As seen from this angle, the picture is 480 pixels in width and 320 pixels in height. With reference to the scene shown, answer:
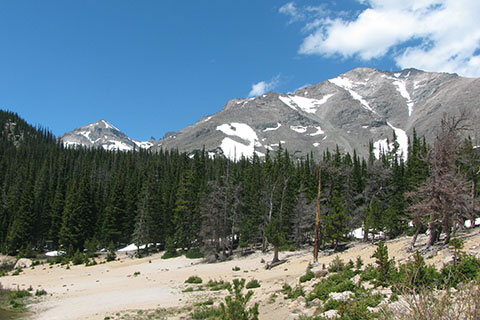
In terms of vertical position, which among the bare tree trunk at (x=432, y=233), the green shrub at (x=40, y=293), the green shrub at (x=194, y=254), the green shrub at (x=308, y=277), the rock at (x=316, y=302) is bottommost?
the green shrub at (x=194, y=254)

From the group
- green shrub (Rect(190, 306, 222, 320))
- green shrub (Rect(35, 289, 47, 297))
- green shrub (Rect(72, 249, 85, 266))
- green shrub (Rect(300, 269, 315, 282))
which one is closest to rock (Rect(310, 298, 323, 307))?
green shrub (Rect(190, 306, 222, 320))

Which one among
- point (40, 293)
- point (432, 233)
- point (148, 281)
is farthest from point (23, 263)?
point (432, 233)

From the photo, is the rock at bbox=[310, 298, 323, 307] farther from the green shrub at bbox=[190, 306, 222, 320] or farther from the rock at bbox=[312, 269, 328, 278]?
the rock at bbox=[312, 269, 328, 278]

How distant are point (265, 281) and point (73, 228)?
4190 cm

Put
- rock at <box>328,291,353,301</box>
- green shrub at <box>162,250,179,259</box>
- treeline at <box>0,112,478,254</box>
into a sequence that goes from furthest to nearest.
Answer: green shrub at <box>162,250,179,259</box>
treeline at <box>0,112,478,254</box>
rock at <box>328,291,353,301</box>

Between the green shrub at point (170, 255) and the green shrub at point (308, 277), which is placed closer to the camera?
the green shrub at point (308, 277)

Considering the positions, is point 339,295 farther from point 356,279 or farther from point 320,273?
point 320,273

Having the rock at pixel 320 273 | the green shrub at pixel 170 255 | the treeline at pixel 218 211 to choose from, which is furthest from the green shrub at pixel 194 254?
the rock at pixel 320 273

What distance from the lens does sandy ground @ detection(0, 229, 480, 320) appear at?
62.9 ft

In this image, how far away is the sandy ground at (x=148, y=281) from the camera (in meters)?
19.2

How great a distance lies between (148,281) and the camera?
100 ft

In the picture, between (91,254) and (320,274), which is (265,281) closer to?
(320,274)

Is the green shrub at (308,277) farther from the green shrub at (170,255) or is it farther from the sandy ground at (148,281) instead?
the green shrub at (170,255)

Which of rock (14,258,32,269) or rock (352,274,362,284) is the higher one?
rock (352,274,362,284)
